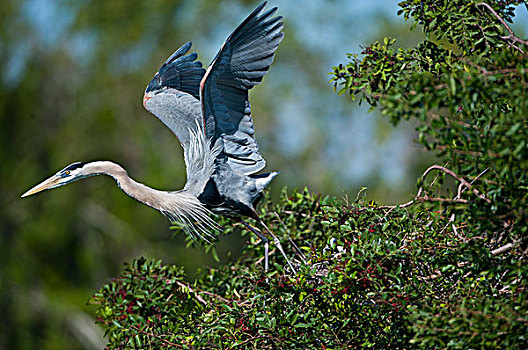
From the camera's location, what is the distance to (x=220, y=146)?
12.0 ft

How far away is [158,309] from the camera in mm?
3324

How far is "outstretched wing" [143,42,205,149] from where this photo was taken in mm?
4199

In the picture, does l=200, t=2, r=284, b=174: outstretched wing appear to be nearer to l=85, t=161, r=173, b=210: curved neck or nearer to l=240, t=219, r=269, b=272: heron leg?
l=240, t=219, r=269, b=272: heron leg

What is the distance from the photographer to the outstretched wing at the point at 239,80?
330cm

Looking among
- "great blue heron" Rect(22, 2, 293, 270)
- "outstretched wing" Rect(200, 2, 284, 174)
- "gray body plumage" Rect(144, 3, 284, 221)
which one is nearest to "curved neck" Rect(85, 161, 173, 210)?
"great blue heron" Rect(22, 2, 293, 270)

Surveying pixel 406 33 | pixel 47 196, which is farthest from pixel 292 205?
pixel 406 33

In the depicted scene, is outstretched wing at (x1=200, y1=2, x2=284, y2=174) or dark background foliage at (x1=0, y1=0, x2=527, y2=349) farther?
outstretched wing at (x1=200, y1=2, x2=284, y2=174)

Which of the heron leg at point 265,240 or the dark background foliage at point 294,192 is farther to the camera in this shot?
the heron leg at point 265,240

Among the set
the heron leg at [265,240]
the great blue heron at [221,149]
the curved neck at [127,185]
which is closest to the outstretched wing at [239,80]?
the great blue heron at [221,149]

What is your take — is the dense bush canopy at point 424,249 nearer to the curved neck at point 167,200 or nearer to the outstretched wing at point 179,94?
the curved neck at point 167,200

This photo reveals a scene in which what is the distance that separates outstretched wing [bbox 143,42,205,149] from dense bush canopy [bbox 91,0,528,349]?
1.24 m

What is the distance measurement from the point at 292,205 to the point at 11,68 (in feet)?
37.7

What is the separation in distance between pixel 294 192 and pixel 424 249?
1.44m

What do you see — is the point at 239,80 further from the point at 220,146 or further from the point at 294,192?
the point at 294,192
